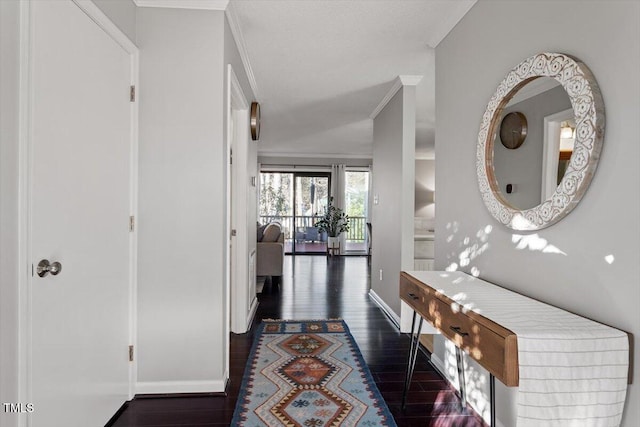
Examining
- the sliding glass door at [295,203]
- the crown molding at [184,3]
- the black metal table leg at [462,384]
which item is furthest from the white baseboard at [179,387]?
the sliding glass door at [295,203]

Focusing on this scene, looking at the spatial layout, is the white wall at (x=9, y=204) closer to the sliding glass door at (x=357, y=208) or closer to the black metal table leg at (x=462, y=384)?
the black metal table leg at (x=462, y=384)

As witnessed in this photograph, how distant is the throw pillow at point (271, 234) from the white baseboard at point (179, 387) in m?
3.32

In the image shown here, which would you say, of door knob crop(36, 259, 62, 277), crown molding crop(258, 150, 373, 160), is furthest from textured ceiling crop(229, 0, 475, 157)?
crown molding crop(258, 150, 373, 160)

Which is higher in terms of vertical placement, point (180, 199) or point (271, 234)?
point (180, 199)

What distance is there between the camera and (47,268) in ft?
4.76

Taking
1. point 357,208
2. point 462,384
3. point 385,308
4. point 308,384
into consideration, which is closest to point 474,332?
point 462,384

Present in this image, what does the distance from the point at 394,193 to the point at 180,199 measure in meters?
2.34

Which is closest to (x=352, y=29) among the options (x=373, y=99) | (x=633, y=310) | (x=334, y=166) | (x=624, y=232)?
(x=373, y=99)

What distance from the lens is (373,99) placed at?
427 centimetres

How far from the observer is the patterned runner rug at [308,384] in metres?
2.02

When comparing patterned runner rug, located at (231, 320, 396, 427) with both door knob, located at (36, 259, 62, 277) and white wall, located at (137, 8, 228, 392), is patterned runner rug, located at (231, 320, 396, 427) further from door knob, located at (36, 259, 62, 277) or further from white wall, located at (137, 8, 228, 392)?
door knob, located at (36, 259, 62, 277)

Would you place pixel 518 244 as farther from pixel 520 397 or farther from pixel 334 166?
pixel 334 166

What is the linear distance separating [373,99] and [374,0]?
2.03 meters

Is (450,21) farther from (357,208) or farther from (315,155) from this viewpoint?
(357,208)
